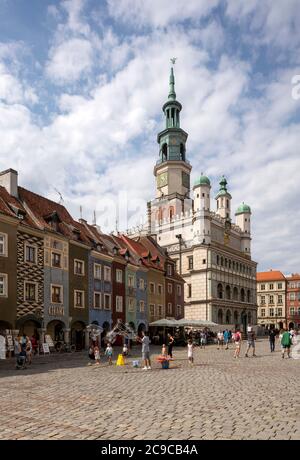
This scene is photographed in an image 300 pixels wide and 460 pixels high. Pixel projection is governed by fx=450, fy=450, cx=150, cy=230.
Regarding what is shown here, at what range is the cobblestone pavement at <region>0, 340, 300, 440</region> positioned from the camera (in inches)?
339

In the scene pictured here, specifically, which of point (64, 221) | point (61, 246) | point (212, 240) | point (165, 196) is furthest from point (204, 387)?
point (165, 196)

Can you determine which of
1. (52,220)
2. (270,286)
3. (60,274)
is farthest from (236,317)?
(52,220)

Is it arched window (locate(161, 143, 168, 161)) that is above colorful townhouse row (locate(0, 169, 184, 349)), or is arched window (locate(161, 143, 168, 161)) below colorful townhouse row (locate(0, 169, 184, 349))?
above

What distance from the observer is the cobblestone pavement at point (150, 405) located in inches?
339

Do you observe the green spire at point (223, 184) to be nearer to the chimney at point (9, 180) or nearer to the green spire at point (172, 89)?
the green spire at point (172, 89)

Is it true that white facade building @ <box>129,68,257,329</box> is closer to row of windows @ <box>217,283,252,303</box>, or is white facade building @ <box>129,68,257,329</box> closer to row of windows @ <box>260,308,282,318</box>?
row of windows @ <box>217,283,252,303</box>

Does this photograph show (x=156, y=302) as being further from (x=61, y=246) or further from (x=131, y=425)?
(x=131, y=425)

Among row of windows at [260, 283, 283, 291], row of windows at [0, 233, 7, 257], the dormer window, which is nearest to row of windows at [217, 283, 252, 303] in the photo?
row of windows at [260, 283, 283, 291]

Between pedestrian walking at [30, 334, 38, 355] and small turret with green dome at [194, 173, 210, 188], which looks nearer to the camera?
pedestrian walking at [30, 334, 38, 355]

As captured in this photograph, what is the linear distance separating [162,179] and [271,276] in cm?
4413

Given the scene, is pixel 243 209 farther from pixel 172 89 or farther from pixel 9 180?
pixel 9 180

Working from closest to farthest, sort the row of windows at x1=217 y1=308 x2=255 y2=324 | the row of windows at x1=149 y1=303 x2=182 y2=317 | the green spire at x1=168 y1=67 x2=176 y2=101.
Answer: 1. the row of windows at x1=149 y1=303 x2=182 y2=317
2. the row of windows at x1=217 y1=308 x2=255 y2=324
3. the green spire at x1=168 y1=67 x2=176 y2=101

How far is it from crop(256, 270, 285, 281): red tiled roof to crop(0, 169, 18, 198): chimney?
3325 inches

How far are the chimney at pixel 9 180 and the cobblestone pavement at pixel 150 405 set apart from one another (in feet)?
57.1
